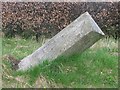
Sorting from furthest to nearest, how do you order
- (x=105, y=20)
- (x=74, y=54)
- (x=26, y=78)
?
(x=105, y=20), (x=74, y=54), (x=26, y=78)

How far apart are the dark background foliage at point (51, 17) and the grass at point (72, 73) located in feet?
9.46

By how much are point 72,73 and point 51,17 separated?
12.5ft

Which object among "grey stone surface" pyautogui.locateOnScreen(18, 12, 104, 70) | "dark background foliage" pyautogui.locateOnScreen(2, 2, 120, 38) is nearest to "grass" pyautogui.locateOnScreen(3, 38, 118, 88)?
"grey stone surface" pyautogui.locateOnScreen(18, 12, 104, 70)

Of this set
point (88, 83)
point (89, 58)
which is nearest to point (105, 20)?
point (89, 58)

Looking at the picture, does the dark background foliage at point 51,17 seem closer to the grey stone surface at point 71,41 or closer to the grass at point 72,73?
the grass at point 72,73

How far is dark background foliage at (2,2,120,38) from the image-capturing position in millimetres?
9625

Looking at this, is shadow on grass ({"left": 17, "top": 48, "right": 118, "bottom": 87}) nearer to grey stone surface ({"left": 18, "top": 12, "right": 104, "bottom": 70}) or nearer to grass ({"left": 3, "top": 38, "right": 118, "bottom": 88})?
grass ({"left": 3, "top": 38, "right": 118, "bottom": 88})

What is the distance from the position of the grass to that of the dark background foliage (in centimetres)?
288

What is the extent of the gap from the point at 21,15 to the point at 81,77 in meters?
4.12

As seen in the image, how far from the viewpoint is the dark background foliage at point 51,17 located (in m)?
9.62

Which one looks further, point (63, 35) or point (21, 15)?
point (21, 15)

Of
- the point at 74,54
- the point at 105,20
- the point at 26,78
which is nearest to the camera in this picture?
the point at 26,78

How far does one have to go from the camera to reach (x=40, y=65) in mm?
6082

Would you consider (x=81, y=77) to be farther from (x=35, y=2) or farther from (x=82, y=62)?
(x=35, y=2)
